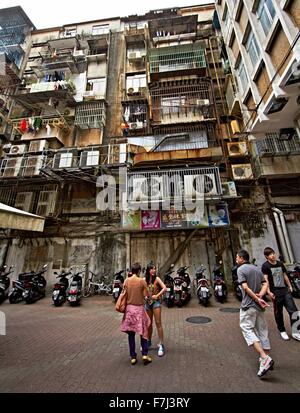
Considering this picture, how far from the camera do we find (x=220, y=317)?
626cm

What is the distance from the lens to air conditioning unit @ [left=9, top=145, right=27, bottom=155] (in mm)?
12516

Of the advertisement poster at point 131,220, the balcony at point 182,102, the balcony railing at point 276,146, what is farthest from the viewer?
the balcony at point 182,102

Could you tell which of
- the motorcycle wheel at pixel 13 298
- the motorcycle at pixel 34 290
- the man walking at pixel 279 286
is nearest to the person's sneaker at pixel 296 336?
the man walking at pixel 279 286

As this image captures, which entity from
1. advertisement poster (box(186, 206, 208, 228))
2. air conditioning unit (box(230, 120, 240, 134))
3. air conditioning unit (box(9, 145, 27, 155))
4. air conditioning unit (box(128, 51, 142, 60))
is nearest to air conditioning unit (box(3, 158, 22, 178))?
air conditioning unit (box(9, 145, 27, 155))

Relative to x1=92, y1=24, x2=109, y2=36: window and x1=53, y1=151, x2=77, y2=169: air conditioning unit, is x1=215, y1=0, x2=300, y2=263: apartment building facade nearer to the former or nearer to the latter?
x1=53, y1=151, x2=77, y2=169: air conditioning unit

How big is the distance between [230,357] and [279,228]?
839cm

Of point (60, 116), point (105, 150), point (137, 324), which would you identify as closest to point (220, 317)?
point (137, 324)

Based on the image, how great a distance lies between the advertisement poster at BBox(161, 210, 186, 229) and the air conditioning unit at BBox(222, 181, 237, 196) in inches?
94.1

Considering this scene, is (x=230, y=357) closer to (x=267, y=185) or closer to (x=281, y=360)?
(x=281, y=360)

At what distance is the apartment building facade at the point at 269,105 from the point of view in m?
6.77

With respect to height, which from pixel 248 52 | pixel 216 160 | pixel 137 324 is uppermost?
pixel 248 52

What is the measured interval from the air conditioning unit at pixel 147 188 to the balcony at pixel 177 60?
27.1 ft

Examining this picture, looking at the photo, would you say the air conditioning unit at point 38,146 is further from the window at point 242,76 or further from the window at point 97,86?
the window at point 242,76

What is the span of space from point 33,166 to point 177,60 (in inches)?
462
